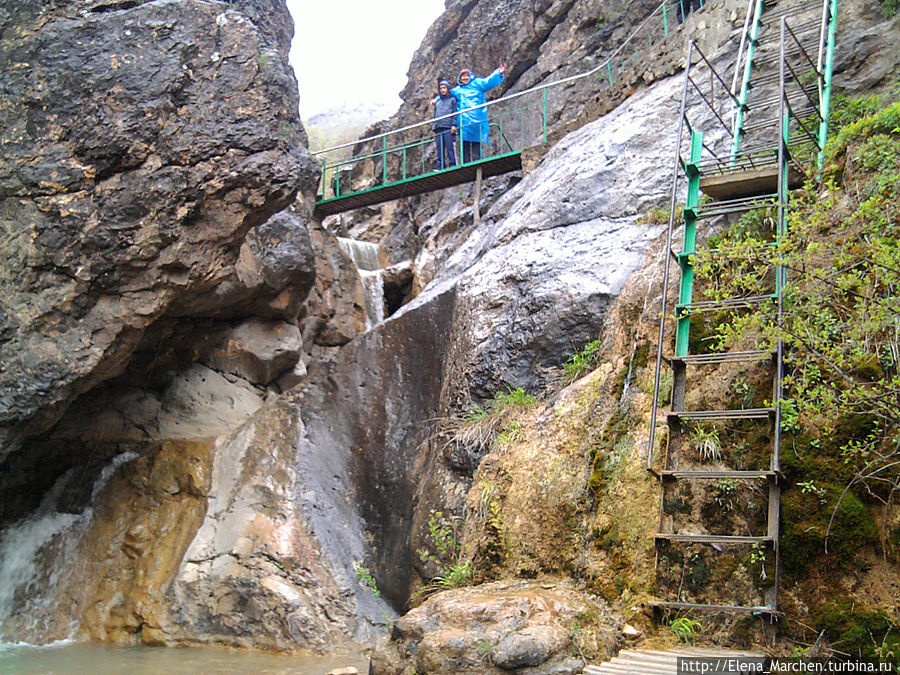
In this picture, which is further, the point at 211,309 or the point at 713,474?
the point at 211,309

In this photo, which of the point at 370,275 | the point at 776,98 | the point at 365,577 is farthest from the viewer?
the point at 370,275

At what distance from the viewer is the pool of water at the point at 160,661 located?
24.9ft

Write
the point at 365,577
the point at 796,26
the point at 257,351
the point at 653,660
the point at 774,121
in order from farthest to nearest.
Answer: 1. the point at 257,351
2. the point at 365,577
3. the point at 796,26
4. the point at 774,121
5. the point at 653,660

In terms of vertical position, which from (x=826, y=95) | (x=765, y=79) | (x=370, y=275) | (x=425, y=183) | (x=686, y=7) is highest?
(x=686, y=7)

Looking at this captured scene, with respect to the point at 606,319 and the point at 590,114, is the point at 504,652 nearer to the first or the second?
the point at 606,319

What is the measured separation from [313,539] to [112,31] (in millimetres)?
6613

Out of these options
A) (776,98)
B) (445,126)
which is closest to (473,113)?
(445,126)

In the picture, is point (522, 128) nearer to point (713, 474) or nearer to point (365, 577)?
point (365, 577)

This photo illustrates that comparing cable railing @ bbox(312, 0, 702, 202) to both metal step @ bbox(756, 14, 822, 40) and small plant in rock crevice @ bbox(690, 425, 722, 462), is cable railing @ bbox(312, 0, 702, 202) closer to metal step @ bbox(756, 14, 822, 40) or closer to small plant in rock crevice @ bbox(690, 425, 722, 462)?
metal step @ bbox(756, 14, 822, 40)

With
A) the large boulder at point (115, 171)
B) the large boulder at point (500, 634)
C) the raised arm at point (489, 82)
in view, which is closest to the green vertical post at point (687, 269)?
the large boulder at point (500, 634)

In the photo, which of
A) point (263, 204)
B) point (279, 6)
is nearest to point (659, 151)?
point (263, 204)

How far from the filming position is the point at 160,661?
8039mm

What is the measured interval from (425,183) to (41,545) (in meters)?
8.95

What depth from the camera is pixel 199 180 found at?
9078 millimetres
